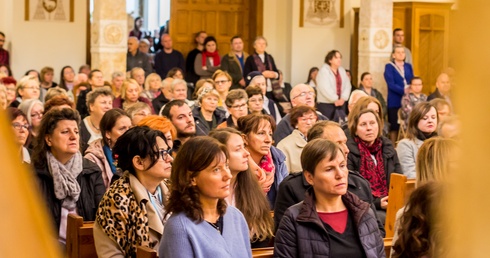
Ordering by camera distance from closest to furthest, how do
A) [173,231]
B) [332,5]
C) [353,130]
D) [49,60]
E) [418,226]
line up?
[418,226] < [173,231] < [353,130] < [49,60] < [332,5]

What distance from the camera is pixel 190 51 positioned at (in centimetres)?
1822

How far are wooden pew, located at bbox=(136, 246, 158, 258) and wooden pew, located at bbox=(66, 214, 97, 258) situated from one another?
0.61 m

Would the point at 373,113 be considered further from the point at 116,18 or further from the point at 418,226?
the point at 116,18

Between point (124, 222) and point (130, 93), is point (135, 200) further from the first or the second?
point (130, 93)

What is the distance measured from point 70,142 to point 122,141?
97 cm

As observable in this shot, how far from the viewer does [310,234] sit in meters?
4.27

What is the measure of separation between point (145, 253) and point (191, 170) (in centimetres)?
42

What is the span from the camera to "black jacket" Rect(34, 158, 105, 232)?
5418 mm

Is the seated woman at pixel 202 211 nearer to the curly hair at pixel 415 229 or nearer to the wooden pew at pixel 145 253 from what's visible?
the wooden pew at pixel 145 253

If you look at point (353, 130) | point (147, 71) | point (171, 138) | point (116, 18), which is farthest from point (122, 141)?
point (147, 71)

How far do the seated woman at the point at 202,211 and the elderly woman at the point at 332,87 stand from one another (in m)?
11.7

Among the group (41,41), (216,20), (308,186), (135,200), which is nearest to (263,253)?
(135,200)

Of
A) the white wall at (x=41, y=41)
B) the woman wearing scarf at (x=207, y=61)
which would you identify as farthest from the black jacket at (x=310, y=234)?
the white wall at (x=41, y=41)

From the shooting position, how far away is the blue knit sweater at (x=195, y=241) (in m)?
3.76
